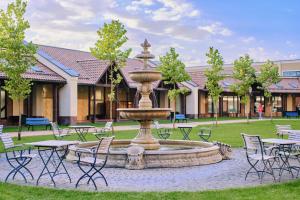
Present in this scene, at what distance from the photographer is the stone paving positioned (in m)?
9.01

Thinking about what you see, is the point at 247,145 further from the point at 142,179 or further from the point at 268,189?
the point at 142,179

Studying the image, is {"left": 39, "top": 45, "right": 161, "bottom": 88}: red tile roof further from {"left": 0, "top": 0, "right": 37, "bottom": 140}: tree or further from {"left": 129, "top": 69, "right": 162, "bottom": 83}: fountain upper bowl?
{"left": 129, "top": 69, "right": 162, "bottom": 83}: fountain upper bowl

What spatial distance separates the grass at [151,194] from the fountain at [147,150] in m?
3.48

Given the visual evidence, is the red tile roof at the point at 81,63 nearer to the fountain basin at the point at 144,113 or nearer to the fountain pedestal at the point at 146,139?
the fountain pedestal at the point at 146,139

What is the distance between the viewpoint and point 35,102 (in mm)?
32312

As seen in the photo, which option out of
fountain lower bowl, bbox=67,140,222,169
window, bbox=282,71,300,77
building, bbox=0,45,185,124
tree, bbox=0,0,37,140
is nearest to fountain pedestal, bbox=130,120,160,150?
fountain lower bowl, bbox=67,140,222,169

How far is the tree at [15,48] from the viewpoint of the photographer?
62.2 ft

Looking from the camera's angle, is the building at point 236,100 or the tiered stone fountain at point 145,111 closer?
the tiered stone fountain at point 145,111

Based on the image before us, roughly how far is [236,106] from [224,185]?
44308 millimetres

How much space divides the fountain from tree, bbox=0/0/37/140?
6.56m

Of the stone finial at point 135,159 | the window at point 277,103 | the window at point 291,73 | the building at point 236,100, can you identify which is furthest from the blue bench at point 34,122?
the window at point 291,73

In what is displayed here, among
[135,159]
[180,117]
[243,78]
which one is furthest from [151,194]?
[243,78]

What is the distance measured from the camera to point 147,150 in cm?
1310

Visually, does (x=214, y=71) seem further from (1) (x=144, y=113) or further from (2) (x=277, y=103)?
(2) (x=277, y=103)
